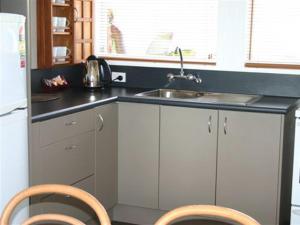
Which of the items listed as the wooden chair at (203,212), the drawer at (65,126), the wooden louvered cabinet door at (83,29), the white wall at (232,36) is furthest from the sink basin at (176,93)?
the wooden chair at (203,212)

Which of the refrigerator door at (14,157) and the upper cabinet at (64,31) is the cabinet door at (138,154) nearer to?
the upper cabinet at (64,31)

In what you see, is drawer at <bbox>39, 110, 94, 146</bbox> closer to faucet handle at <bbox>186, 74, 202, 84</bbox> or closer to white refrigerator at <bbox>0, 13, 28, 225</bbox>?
white refrigerator at <bbox>0, 13, 28, 225</bbox>

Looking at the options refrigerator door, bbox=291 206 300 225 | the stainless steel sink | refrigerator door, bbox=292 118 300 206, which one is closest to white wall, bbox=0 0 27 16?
the stainless steel sink

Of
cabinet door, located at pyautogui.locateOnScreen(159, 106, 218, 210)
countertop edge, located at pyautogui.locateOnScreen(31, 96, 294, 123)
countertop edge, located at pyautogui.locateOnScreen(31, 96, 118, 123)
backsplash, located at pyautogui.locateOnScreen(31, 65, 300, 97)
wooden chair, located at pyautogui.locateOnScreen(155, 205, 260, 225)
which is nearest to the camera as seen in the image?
wooden chair, located at pyautogui.locateOnScreen(155, 205, 260, 225)

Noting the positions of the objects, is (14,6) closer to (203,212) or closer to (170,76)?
(170,76)

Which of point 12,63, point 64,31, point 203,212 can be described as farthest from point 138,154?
point 203,212

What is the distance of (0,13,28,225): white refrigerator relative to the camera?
2.79 m

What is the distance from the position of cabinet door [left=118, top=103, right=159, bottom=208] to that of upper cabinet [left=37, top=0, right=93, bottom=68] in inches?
24.1

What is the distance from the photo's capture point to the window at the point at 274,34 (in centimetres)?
423

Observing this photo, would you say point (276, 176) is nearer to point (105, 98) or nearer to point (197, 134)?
point (197, 134)

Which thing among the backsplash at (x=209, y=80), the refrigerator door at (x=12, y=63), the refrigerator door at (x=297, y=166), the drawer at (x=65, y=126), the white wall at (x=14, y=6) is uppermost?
the white wall at (x=14, y=6)

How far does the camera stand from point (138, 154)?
4066mm

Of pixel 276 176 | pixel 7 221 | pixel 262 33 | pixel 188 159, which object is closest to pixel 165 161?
pixel 188 159

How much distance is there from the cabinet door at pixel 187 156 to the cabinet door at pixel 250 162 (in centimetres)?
7
